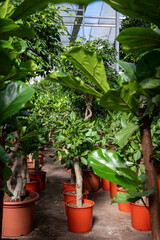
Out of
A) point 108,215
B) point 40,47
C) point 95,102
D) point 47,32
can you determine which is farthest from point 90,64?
point 95,102

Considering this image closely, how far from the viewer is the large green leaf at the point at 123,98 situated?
13.5 inches

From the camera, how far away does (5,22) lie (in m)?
0.30

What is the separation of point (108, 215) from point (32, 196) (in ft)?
3.49

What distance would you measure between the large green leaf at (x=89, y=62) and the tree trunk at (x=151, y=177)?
0.34ft

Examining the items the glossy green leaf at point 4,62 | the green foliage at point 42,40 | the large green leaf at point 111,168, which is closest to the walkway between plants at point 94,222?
the green foliage at point 42,40

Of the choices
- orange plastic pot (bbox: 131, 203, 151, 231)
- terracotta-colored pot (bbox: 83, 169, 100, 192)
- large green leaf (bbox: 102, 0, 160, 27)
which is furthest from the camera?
terracotta-colored pot (bbox: 83, 169, 100, 192)

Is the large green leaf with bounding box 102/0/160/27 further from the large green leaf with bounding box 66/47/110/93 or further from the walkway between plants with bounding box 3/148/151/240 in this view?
the walkway between plants with bounding box 3/148/151/240

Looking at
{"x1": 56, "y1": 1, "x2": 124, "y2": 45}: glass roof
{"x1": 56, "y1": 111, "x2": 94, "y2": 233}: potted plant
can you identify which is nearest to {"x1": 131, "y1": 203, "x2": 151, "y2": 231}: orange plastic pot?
{"x1": 56, "y1": 111, "x2": 94, "y2": 233}: potted plant

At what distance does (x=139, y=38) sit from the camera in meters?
0.32

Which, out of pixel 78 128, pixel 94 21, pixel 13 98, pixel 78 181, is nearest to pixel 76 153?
pixel 78 128

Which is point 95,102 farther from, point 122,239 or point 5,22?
point 5,22

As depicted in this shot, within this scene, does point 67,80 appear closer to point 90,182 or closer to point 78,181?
point 78,181

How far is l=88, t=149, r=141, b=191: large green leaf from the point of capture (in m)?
0.40

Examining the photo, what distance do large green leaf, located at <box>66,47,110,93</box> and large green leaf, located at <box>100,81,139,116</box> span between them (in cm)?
3
